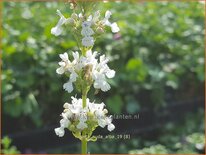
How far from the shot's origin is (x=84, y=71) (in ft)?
6.31

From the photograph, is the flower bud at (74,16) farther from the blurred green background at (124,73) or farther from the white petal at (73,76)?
the blurred green background at (124,73)

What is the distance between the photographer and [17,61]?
4.46m

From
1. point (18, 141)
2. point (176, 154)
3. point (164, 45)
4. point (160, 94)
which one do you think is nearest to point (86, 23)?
point (176, 154)

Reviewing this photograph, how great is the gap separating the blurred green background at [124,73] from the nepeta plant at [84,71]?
2.02 metres

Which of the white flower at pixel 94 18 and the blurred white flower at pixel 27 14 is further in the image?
the blurred white flower at pixel 27 14

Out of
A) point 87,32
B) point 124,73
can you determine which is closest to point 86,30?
point 87,32

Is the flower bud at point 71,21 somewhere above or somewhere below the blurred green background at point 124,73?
below

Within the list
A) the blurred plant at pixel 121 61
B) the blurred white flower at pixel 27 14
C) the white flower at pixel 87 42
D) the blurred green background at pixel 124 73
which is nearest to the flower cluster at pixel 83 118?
the white flower at pixel 87 42

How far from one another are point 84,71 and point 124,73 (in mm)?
2811

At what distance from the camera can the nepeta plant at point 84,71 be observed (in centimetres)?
191

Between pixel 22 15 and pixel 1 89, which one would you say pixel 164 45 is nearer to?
pixel 22 15

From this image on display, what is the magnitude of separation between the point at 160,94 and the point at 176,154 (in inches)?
36.8

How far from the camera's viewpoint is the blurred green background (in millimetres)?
4363

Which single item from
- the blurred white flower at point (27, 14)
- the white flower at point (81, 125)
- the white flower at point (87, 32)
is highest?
the blurred white flower at point (27, 14)
